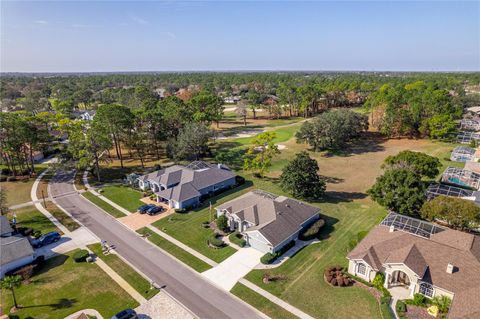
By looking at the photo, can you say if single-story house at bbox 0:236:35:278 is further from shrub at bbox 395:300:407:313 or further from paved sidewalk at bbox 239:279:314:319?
shrub at bbox 395:300:407:313

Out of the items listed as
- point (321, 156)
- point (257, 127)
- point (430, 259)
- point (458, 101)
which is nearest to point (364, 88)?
point (458, 101)

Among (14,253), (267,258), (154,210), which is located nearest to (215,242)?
(267,258)

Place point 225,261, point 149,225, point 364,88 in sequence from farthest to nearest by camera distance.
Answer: point 364,88, point 149,225, point 225,261

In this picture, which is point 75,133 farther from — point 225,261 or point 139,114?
point 225,261

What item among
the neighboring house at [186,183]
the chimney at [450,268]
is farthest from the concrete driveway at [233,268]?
the chimney at [450,268]

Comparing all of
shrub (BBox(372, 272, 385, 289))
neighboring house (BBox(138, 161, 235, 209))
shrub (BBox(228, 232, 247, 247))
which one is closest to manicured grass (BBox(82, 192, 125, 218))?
neighboring house (BBox(138, 161, 235, 209))

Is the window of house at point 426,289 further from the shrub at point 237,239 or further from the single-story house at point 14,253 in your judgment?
the single-story house at point 14,253

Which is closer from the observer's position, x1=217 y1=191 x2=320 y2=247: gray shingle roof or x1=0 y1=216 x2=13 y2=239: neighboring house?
x1=217 y1=191 x2=320 y2=247: gray shingle roof
